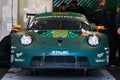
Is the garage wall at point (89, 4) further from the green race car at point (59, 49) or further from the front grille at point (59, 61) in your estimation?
the front grille at point (59, 61)

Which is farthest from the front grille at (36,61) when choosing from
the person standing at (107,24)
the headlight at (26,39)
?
the person standing at (107,24)

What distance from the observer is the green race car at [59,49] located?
8961mm

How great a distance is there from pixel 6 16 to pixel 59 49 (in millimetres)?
5860

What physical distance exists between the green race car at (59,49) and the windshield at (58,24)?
504mm

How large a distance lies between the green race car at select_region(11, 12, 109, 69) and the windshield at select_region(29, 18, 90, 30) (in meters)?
0.50

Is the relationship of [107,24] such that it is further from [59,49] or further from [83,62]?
[59,49]

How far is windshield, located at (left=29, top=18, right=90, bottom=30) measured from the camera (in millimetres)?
10148

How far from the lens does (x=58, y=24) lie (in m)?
10.3

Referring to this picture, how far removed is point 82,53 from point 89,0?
Result: 19.5 feet

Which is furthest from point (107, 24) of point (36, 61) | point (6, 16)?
point (6, 16)

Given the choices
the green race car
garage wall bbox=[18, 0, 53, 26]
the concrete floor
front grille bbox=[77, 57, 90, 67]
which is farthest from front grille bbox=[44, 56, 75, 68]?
garage wall bbox=[18, 0, 53, 26]

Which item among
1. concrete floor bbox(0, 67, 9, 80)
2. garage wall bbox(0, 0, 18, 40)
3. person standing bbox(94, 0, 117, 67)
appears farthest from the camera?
garage wall bbox(0, 0, 18, 40)

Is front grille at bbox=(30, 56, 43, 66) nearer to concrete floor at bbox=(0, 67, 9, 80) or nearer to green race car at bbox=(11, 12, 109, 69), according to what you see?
green race car at bbox=(11, 12, 109, 69)

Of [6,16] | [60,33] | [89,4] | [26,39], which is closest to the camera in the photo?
[26,39]
